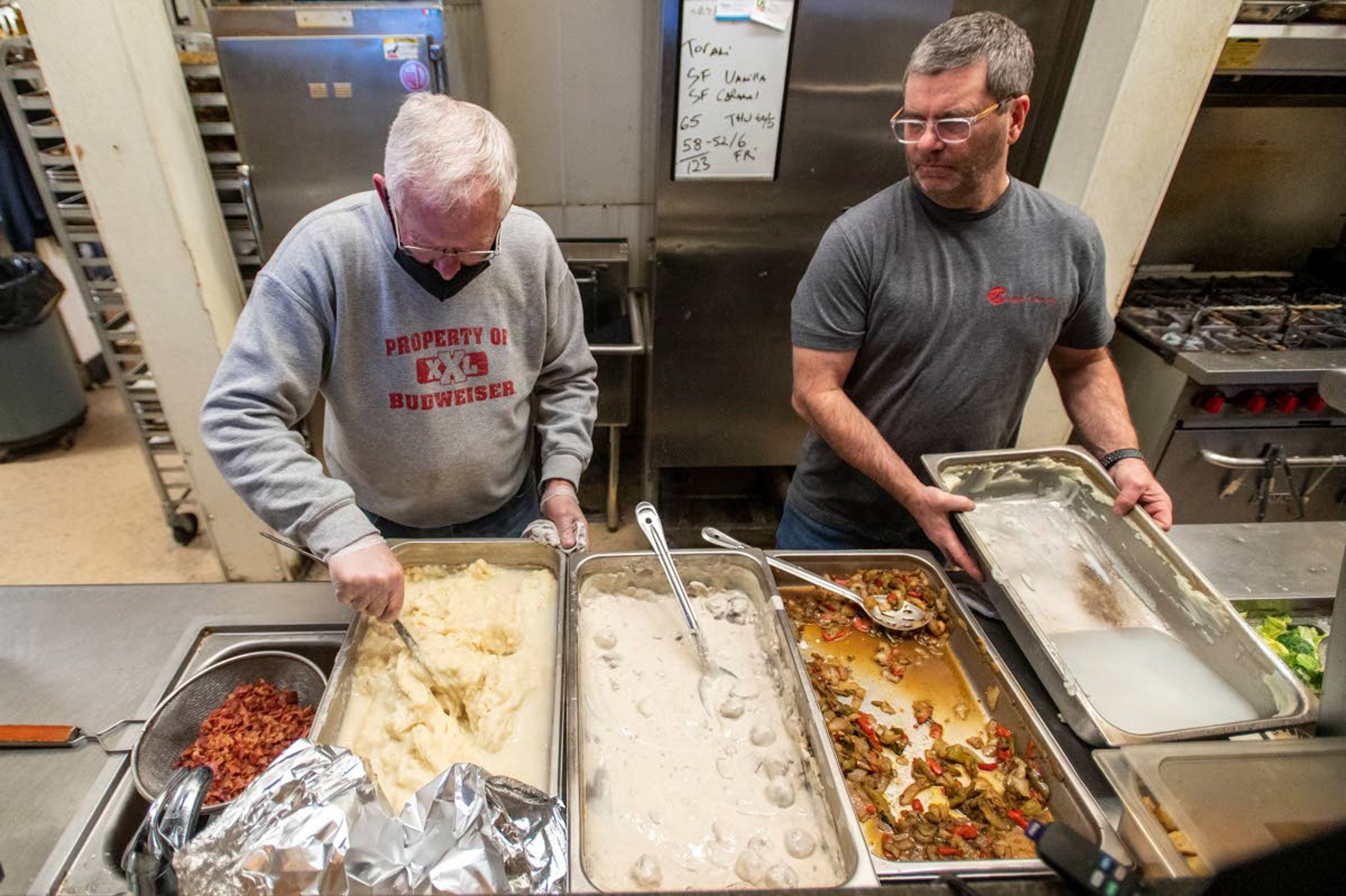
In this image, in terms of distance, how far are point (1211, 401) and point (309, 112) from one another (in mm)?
3749

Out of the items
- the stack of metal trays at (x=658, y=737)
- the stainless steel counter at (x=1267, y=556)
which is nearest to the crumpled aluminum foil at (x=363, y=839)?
the stack of metal trays at (x=658, y=737)

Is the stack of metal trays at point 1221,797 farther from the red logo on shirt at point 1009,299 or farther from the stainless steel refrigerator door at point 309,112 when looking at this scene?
the stainless steel refrigerator door at point 309,112

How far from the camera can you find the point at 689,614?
148cm

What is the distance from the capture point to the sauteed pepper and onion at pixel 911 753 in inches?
46.9

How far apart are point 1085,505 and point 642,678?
1190 millimetres

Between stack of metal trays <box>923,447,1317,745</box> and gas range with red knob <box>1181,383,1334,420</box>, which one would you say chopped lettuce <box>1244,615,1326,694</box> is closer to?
stack of metal trays <box>923,447,1317,745</box>

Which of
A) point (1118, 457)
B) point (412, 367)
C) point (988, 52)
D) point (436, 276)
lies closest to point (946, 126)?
point (988, 52)

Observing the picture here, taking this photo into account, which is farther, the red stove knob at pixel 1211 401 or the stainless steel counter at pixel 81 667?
the red stove knob at pixel 1211 401

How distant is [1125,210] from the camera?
2.79 m

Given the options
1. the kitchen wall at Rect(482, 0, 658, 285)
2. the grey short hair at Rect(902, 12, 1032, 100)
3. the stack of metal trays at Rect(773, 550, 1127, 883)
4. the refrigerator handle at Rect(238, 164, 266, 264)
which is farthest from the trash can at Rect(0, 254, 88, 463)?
the grey short hair at Rect(902, 12, 1032, 100)

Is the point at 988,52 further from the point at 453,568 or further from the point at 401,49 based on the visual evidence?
A: the point at 401,49

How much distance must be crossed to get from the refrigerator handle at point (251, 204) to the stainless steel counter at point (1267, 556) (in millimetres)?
3331

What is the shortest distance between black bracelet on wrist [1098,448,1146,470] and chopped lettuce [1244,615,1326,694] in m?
0.43

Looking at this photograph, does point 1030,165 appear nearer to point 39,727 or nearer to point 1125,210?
point 1125,210
